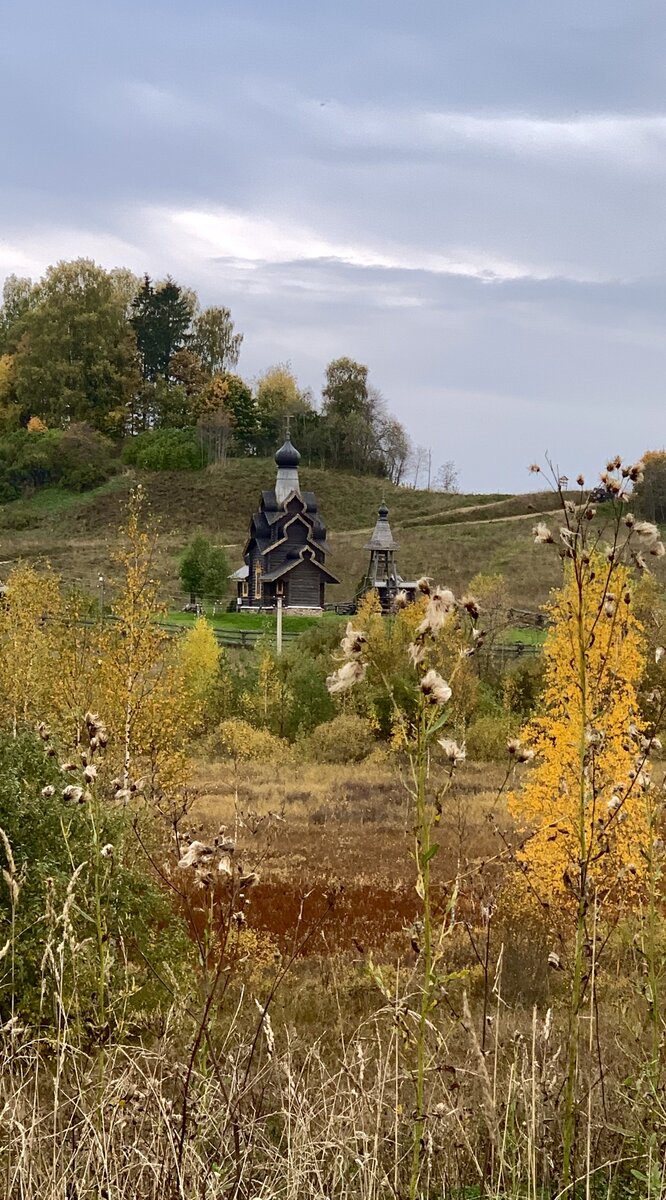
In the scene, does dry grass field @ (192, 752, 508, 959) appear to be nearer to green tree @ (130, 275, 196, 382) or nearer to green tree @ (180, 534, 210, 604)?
green tree @ (180, 534, 210, 604)

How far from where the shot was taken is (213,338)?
97688mm

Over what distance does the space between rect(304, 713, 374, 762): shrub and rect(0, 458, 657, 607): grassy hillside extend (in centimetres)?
2180

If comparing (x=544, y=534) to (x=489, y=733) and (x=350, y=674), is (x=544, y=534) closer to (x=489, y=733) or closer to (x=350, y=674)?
(x=350, y=674)

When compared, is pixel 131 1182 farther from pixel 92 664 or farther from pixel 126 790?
pixel 92 664

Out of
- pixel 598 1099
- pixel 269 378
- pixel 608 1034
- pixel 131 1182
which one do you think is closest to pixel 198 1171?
pixel 131 1182

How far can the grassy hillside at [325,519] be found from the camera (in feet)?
196

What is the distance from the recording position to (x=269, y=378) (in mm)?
96062

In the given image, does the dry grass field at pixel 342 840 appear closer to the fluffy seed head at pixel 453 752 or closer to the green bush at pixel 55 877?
the green bush at pixel 55 877

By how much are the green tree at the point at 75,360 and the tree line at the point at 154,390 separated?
3.4 inches

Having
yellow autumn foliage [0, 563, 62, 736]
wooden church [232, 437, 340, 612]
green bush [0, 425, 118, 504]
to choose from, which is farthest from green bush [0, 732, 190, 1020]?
green bush [0, 425, 118, 504]

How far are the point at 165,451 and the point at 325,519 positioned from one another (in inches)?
640

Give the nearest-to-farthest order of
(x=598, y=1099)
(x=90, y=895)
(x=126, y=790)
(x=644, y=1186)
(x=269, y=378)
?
(x=126, y=790), (x=644, y=1186), (x=598, y=1099), (x=90, y=895), (x=269, y=378)

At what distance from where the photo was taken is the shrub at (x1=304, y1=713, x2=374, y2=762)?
32.5 meters

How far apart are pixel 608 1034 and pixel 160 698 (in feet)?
40.5
